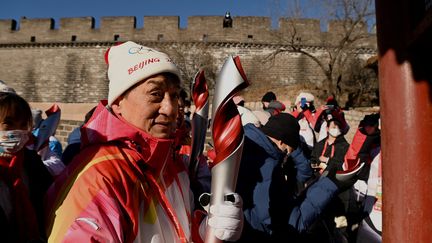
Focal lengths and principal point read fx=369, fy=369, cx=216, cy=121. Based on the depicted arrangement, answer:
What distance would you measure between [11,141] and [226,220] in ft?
2.94

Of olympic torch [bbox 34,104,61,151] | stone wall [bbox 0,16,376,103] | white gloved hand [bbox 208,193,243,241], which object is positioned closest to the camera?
white gloved hand [bbox 208,193,243,241]

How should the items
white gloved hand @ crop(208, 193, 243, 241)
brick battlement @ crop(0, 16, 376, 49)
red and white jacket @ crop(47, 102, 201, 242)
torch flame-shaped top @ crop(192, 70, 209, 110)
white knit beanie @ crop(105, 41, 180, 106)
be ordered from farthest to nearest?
brick battlement @ crop(0, 16, 376, 49) < torch flame-shaped top @ crop(192, 70, 209, 110) < white knit beanie @ crop(105, 41, 180, 106) < white gloved hand @ crop(208, 193, 243, 241) < red and white jacket @ crop(47, 102, 201, 242)

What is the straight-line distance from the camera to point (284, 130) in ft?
8.65

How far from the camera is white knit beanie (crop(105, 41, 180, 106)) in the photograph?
1.43m

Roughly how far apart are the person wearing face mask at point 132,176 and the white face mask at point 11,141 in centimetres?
24

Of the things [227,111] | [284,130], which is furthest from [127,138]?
[284,130]

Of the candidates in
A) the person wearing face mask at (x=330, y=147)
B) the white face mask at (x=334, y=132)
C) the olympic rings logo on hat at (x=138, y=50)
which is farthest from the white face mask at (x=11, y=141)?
the white face mask at (x=334, y=132)

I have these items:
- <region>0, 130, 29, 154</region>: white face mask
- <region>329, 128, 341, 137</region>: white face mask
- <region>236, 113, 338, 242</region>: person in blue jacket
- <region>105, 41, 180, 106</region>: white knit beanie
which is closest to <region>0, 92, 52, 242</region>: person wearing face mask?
<region>0, 130, 29, 154</region>: white face mask

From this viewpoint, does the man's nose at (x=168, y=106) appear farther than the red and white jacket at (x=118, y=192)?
Yes

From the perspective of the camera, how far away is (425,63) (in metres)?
1.55

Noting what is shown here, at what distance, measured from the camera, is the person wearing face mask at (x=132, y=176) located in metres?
1.14

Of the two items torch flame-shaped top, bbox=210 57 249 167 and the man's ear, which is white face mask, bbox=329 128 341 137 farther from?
the man's ear

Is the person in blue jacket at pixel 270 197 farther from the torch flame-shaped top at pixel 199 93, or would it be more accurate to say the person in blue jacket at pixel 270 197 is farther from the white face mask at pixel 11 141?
the white face mask at pixel 11 141

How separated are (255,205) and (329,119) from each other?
2.59 m
